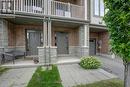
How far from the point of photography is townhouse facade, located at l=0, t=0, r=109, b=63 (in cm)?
1059

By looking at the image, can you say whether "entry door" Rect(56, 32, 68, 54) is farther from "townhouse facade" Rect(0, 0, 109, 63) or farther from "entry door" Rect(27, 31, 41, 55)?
"entry door" Rect(27, 31, 41, 55)

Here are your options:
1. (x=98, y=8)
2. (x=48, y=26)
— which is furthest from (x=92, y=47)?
(x=48, y=26)

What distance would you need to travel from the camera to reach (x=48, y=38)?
36.4 feet

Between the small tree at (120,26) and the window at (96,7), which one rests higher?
the window at (96,7)

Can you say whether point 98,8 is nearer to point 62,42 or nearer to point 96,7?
point 96,7

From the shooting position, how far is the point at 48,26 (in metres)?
11.2

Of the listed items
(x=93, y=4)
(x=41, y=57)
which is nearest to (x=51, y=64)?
(x=41, y=57)

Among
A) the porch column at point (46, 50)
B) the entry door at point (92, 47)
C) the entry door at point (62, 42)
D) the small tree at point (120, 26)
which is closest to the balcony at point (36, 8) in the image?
the porch column at point (46, 50)

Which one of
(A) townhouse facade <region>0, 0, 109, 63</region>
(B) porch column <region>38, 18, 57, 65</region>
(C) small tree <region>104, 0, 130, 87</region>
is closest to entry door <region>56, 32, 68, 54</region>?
(A) townhouse facade <region>0, 0, 109, 63</region>

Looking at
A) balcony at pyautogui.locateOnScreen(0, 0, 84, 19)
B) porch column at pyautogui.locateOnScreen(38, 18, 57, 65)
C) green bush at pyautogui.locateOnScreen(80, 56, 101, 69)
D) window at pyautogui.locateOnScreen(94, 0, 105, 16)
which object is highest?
window at pyautogui.locateOnScreen(94, 0, 105, 16)

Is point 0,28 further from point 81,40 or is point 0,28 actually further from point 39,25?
point 81,40

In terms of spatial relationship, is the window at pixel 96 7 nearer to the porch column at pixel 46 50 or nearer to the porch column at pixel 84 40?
the porch column at pixel 84 40

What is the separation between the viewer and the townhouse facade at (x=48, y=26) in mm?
10594

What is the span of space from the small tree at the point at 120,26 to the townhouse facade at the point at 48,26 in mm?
6999
